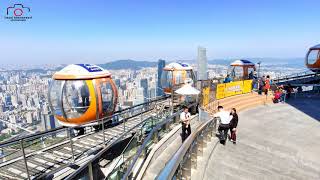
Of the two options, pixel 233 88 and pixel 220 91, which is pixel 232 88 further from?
pixel 220 91

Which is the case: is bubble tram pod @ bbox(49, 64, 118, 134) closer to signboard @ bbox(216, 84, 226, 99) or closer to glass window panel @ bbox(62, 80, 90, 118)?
glass window panel @ bbox(62, 80, 90, 118)

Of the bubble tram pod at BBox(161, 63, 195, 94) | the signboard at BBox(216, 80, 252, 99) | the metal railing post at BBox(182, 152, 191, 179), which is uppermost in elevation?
the bubble tram pod at BBox(161, 63, 195, 94)

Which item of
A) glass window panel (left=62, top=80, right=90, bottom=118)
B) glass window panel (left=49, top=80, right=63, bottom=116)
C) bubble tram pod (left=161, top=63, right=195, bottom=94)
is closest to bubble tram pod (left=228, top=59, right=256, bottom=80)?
bubble tram pod (left=161, top=63, right=195, bottom=94)

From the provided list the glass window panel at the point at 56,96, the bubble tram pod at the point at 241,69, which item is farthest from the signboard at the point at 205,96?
→ the bubble tram pod at the point at 241,69

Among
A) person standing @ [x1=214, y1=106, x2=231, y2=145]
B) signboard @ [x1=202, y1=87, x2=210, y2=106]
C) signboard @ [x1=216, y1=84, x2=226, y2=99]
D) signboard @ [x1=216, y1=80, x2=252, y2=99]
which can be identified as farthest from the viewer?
signboard @ [x1=216, y1=80, x2=252, y2=99]

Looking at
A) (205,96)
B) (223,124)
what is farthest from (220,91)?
(223,124)
